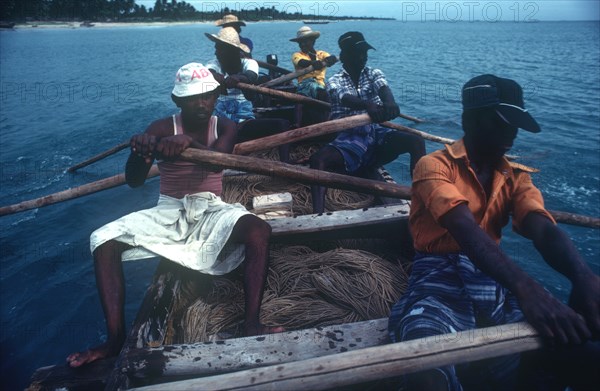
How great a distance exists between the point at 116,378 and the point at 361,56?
4.43 metres

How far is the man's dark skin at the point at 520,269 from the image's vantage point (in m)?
1.59

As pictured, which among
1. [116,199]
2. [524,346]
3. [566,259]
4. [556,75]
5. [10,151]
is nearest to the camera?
[524,346]

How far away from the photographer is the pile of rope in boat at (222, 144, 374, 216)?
15.1 feet

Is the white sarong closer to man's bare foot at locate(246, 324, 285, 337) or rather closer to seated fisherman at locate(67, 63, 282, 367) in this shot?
seated fisherman at locate(67, 63, 282, 367)

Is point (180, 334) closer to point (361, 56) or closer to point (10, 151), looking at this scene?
point (361, 56)

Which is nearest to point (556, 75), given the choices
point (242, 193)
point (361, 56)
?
point (361, 56)

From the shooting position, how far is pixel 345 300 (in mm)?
2906

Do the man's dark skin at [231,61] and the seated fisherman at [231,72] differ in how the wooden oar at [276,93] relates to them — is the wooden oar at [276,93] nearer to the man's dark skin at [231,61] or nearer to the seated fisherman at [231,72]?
the seated fisherman at [231,72]

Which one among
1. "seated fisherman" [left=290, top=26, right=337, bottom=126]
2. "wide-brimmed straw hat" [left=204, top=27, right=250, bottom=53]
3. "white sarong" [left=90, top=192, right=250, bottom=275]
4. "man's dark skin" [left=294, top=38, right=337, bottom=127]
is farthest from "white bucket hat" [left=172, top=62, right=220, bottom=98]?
"man's dark skin" [left=294, top=38, right=337, bottom=127]

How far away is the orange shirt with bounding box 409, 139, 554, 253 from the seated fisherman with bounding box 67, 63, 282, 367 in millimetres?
1246

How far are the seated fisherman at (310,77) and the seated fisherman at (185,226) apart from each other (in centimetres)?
407

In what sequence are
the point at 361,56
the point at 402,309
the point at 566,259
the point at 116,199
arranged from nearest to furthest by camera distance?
the point at 566,259 < the point at 402,309 < the point at 361,56 < the point at 116,199

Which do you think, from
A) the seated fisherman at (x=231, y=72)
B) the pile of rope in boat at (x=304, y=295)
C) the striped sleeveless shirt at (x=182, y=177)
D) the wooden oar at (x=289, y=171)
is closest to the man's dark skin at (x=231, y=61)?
the seated fisherman at (x=231, y=72)

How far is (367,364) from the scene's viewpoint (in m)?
1.49
